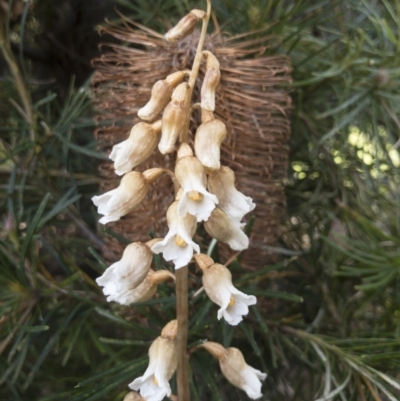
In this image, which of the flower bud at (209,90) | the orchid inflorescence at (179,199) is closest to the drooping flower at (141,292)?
the orchid inflorescence at (179,199)

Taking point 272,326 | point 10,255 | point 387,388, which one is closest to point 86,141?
point 10,255

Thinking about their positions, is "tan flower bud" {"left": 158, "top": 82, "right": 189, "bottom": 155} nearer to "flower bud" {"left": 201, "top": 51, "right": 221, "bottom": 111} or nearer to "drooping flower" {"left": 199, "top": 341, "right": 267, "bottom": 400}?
"flower bud" {"left": 201, "top": 51, "right": 221, "bottom": 111}

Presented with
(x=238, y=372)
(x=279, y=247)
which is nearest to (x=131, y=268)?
(x=238, y=372)

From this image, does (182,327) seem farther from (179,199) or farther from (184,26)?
(184,26)

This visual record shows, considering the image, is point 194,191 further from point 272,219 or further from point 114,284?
point 272,219

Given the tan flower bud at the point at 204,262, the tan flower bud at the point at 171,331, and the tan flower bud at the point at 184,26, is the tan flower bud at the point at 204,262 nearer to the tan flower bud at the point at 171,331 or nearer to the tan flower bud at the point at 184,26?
the tan flower bud at the point at 171,331

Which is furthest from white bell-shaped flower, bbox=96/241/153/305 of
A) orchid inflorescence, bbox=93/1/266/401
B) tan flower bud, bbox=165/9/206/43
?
tan flower bud, bbox=165/9/206/43
